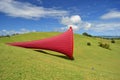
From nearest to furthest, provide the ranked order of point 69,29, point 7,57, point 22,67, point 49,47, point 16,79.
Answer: point 16,79 < point 22,67 < point 7,57 < point 49,47 < point 69,29

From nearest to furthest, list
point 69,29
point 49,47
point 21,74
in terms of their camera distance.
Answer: point 21,74
point 49,47
point 69,29

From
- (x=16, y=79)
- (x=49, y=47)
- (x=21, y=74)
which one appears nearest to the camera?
(x=16, y=79)

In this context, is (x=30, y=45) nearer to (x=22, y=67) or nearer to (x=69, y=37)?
(x=69, y=37)

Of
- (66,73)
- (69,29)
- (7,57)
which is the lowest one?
(66,73)

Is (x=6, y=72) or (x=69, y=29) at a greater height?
(x=69, y=29)

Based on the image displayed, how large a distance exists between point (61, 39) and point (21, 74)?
636 inches

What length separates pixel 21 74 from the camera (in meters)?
14.9

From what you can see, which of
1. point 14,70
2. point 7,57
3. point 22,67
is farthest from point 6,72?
point 7,57

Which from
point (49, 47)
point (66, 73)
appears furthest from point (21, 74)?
point (49, 47)

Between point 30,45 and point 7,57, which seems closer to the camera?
point 7,57

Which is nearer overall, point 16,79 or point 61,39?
point 16,79

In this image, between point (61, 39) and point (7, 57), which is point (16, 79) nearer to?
point (7, 57)

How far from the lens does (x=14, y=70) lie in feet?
51.1

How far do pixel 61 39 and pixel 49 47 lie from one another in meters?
2.43
